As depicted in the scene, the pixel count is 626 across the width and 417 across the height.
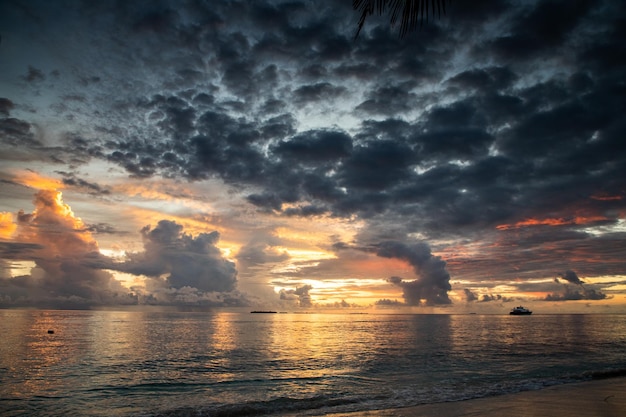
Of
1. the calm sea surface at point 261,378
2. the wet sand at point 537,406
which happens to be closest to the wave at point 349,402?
the calm sea surface at point 261,378

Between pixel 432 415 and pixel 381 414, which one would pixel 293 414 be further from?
pixel 432 415

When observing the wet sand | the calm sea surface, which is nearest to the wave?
the calm sea surface

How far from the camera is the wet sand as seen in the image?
18.5m

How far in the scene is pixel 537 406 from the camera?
20.1 meters

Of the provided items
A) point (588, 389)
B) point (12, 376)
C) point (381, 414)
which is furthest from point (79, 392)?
point (588, 389)

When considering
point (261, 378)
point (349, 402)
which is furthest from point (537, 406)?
point (261, 378)

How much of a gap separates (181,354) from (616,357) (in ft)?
182

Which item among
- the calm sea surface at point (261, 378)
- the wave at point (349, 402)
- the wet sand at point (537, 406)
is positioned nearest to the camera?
the wet sand at point (537, 406)

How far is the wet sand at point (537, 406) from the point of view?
18.5 metres

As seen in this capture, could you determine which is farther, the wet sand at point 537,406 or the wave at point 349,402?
the wave at point 349,402

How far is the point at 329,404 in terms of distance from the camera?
24203mm

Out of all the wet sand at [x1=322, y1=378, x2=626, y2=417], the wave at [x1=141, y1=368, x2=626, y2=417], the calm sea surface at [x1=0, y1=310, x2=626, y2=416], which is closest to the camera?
the wet sand at [x1=322, y1=378, x2=626, y2=417]

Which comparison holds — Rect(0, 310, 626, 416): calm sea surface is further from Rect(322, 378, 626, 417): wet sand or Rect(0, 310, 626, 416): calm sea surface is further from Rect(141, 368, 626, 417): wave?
Rect(322, 378, 626, 417): wet sand

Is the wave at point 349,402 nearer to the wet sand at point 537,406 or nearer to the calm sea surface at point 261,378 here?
the calm sea surface at point 261,378
